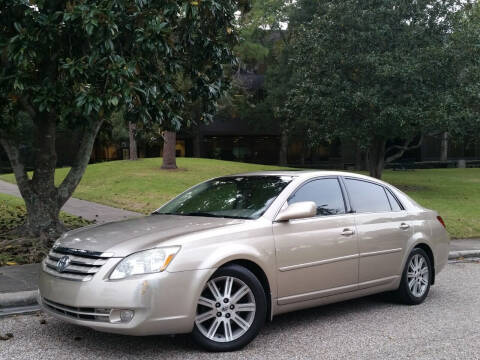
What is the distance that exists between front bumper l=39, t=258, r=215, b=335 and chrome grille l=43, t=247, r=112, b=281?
57 mm

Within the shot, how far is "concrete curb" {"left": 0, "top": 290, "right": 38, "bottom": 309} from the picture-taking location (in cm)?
645

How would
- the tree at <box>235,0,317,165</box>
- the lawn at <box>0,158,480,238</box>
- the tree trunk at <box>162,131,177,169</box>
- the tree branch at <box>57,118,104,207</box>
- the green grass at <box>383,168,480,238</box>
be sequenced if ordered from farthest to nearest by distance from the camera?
the tree at <box>235,0,317,165</box> → the tree trunk at <box>162,131,177,169</box> → the lawn at <box>0,158,480,238</box> → the green grass at <box>383,168,480,238</box> → the tree branch at <box>57,118,104,207</box>

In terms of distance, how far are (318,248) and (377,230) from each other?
3.52ft

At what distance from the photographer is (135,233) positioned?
522 cm

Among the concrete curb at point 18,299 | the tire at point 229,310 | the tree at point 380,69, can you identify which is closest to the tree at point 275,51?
the tree at point 380,69

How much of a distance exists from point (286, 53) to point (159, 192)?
2144 cm

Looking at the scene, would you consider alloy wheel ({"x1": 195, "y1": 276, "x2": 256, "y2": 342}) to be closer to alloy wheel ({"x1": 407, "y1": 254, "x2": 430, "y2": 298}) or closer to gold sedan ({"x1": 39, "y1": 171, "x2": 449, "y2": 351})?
gold sedan ({"x1": 39, "y1": 171, "x2": 449, "y2": 351})

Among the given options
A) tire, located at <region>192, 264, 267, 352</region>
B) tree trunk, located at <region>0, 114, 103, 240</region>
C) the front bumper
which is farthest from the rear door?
tree trunk, located at <region>0, 114, 103, 240</region>

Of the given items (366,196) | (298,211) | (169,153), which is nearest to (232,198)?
(298,211)

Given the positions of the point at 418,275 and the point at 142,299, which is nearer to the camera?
the point at 142,299

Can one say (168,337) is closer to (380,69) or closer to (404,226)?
(404,226)

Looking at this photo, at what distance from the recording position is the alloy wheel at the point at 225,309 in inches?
196

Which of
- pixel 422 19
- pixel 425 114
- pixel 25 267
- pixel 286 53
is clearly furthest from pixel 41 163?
pixel 286 53

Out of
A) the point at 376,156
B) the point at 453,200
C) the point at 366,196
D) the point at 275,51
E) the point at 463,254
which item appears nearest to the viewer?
the point at 366,196
